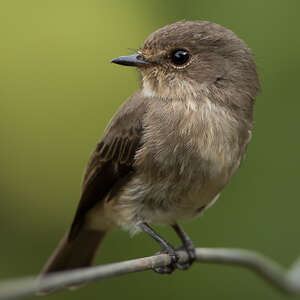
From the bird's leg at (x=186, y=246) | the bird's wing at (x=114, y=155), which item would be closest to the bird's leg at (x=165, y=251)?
the bird's leg at (x=186, y=246)

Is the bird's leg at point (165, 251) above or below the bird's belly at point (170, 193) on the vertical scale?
below

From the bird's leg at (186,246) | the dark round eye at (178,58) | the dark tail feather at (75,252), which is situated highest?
the dark round eye at (178,58)

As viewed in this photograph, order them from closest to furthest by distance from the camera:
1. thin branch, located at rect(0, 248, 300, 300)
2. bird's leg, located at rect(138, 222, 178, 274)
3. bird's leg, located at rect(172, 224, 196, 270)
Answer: thin branch, located at rect(0, 248, 300, 300)
bird's leg, located at rect(138, 222, 178, 274)
bird's leg, located at rect(172, 224, 196, 270)

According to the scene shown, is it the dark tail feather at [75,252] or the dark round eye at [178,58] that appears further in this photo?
the dark tail feather at [75,252]

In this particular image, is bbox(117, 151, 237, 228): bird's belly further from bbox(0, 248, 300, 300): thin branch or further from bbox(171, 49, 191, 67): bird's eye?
bbox(171, 49, 191, 67): bird's eye

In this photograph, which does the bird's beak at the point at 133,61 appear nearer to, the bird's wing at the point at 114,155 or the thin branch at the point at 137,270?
the bird's wing at the point at 114,155

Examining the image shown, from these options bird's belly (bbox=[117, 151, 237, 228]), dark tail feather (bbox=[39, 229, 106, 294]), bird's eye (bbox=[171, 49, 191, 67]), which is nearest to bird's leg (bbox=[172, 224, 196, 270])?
bird's belly (bbox=[117, 151, 237, 228])
